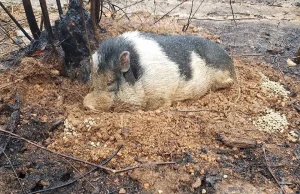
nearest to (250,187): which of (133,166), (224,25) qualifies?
(133,166)

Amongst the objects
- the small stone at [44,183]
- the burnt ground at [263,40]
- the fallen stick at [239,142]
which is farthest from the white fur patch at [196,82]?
the small stone at [44,183]

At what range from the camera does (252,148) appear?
10.5ft

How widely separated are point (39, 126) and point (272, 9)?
5968 mm

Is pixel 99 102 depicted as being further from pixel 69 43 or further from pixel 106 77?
pixel 69 43

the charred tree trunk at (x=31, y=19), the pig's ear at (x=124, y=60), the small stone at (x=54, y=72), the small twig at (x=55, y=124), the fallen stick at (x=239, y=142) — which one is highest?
the charred tree trunk at (x=31, y=19)

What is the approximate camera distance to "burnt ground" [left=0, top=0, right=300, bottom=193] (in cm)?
280

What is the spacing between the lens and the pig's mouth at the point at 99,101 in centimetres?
368

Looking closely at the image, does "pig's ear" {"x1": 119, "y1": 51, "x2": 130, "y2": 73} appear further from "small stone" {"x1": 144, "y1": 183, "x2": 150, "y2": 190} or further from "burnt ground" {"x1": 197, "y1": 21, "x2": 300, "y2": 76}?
"burnt ground" {"x1": 197, "y1": 21, "x2": 300, "y2": 76}

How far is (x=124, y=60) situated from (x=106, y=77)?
283 millimetres

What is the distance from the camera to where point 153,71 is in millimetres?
3818

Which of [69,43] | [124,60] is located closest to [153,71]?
[124,60]

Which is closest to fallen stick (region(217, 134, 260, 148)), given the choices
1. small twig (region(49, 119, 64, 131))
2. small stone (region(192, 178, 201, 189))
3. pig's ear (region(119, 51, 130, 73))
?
small stone (region(192, 178, 201, 189))

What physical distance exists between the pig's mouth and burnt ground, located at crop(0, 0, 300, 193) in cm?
10

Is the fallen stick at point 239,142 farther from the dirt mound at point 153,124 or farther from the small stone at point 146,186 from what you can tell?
the small stone at point 146,186
